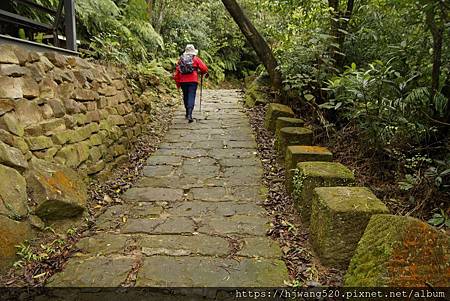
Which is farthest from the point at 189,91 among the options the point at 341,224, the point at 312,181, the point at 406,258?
the point at 406,258

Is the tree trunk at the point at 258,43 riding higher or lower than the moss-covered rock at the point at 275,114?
higher

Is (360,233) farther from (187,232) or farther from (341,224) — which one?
(187,232)

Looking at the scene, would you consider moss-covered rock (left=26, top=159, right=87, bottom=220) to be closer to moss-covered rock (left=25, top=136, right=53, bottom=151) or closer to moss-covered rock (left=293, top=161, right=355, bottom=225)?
moss-covered rock (left=25, top=136, right=53, bottom=151)

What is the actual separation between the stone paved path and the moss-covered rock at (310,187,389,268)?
1.16ft

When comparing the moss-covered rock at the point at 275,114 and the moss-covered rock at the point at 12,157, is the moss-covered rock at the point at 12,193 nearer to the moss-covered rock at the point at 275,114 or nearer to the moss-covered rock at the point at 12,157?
the moss-covered rock at the point at 12,157

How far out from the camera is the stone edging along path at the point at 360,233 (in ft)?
5.80

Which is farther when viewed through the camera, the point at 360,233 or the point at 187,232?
the point at 187,232

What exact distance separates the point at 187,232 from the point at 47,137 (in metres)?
1.56

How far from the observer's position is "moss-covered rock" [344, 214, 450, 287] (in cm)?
174

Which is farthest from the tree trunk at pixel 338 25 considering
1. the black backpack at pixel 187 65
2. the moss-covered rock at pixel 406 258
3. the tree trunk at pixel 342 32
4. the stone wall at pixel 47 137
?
the moss-covered rock at pixel 406 258

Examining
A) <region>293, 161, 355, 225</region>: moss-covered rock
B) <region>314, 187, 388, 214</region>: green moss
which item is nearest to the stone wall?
<region>293, 161, 355, 225</region>: moss-covered rock

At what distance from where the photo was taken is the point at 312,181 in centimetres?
298

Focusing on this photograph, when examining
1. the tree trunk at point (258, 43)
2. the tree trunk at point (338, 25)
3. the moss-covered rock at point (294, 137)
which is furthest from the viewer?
the tree trunk at point (258, 43)

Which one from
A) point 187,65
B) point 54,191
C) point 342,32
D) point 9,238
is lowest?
point 9,238
